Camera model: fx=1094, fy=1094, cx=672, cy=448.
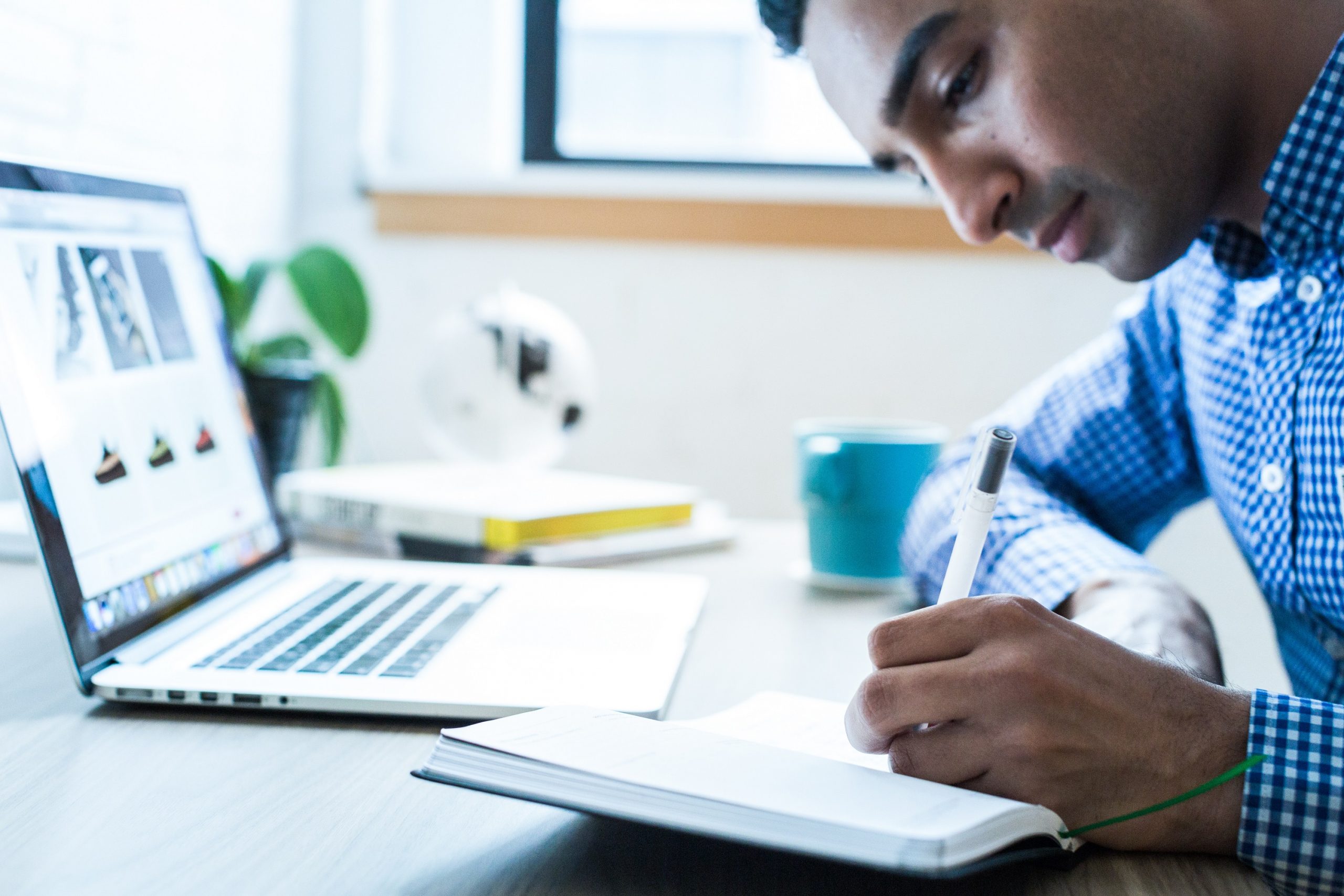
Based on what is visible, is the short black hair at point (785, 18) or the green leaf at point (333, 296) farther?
the green leaf at point (333, 296)

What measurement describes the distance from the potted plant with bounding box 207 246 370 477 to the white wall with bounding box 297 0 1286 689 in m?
0.42

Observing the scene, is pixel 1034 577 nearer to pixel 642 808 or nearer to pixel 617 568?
pixel 617 568

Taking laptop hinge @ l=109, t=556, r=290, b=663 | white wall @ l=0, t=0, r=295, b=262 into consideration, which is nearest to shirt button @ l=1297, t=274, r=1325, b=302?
laptop hinge @ l=109, t=556, r=290, b=663

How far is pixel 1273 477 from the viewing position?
0.74 metres

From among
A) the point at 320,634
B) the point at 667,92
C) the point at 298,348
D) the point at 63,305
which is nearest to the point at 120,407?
the point at 63,305

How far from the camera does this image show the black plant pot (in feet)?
3.44

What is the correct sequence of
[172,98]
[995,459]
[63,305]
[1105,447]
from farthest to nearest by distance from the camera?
[172,98] → [1105,447] → [63,305] → [995,459]

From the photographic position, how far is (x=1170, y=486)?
979 mm

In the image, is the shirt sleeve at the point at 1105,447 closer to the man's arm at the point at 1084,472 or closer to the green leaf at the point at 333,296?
the man's arm at the point at 1084,472

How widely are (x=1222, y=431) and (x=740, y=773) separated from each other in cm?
62

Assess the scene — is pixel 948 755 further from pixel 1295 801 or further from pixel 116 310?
pixel 116 310

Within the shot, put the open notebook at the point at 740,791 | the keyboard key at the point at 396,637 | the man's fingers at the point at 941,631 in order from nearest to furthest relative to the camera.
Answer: the open notebook at the point at 740,791 → the man's fingers at the point at 941,631 → the keyboard key at the point at 396,637

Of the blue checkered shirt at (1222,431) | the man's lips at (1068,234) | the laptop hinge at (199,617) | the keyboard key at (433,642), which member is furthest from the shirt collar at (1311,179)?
the laptop hinge at (199,617)

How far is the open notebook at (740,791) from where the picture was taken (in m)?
0.33
